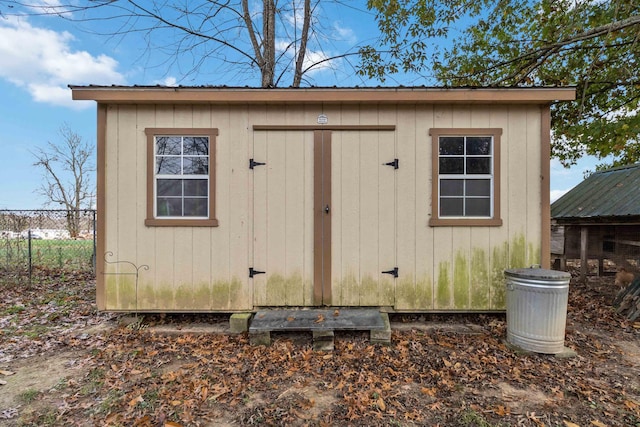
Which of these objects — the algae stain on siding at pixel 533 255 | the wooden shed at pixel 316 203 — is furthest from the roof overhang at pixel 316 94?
the algae stain on siding at pixel 533 255

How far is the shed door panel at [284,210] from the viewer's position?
414cm

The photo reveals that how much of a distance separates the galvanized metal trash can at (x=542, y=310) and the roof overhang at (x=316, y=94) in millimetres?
2211

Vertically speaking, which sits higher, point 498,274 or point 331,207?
point 331,207

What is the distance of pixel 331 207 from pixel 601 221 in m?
5.30

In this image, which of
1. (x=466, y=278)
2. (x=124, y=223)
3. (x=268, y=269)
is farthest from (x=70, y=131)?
(x=466, y=278)

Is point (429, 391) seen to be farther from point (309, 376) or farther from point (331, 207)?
point (331, 207)

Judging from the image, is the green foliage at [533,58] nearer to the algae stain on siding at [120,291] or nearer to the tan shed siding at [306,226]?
the tan shed siding at [306,226]

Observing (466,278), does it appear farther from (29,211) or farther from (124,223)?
(29,211)

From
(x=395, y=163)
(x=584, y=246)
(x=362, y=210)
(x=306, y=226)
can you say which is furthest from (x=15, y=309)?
(x=584, y=246)

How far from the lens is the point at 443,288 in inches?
163

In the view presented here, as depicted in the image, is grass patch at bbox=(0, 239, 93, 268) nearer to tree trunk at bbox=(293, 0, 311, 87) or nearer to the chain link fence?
the chain link fence

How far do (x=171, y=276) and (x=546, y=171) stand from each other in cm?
Result: 514

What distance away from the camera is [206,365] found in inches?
123

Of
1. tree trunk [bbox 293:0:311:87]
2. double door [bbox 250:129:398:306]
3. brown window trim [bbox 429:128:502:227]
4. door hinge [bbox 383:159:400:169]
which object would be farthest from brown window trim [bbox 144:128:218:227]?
tree trunk [bbox 293:0:311:87]
